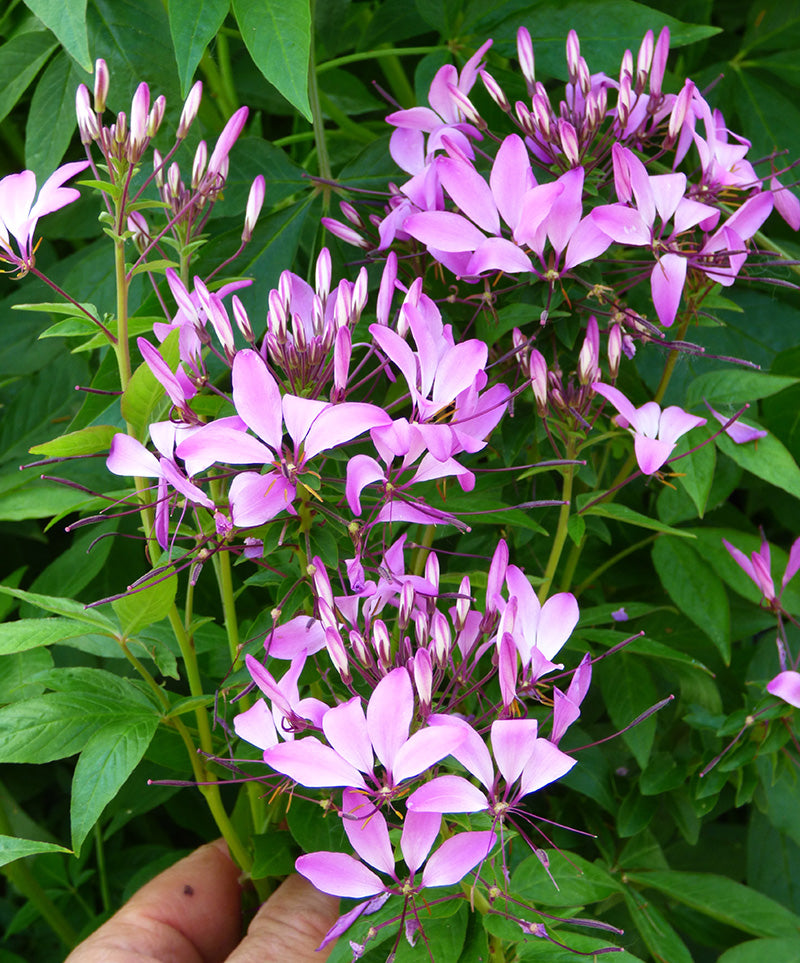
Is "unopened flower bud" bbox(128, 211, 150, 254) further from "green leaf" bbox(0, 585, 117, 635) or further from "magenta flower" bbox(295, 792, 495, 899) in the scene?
"magenta flower" bbox(295, 792, 495, 899)

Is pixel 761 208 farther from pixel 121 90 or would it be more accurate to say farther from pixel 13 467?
pixel 13 467

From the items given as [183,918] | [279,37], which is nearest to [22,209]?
[279,37]

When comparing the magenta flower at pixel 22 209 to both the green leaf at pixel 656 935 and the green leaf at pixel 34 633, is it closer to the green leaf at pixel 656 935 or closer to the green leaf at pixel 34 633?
the green leaf at pixel 34 633

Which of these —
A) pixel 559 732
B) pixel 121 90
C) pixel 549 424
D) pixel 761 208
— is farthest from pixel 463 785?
pixel 121 90

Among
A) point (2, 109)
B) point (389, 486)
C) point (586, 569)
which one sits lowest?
point (586, 569)

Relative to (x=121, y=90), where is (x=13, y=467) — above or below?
below

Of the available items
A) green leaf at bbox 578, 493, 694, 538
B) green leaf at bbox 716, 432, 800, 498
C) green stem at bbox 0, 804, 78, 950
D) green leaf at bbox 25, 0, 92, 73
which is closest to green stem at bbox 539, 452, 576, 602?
green leaf at bbox 578, 493, 694, 538

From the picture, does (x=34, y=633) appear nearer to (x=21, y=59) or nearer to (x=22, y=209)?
(x=22, y=209)
